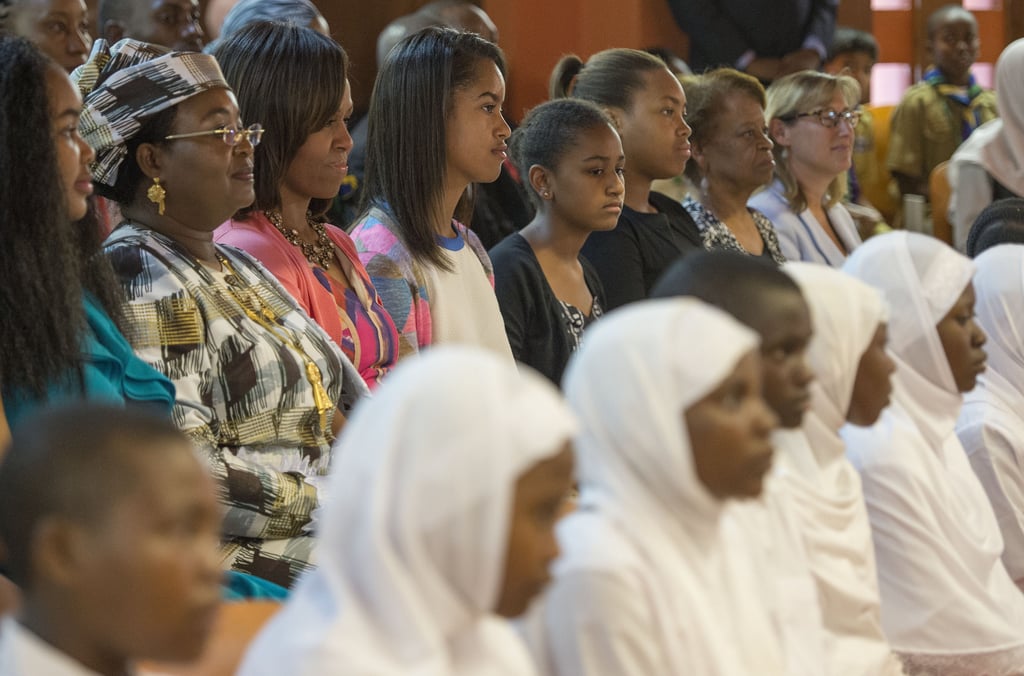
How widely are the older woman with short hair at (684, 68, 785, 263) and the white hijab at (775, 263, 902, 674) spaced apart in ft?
6.86

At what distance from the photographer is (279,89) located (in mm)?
3217

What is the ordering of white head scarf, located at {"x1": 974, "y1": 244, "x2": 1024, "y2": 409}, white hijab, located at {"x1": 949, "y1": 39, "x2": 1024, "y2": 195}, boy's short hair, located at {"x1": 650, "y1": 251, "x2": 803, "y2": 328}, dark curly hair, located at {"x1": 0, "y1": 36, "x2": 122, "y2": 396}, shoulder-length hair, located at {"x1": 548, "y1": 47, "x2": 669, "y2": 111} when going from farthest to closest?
1. white hijab, located at {"x1": 949, "y1": 39, "x2": 1024, "y2": 195}
2. shoulder-length hair, located at {"x1": 548, "y1": 47, "x2": 669, "y2": 111}
3. white head scarf, located at {"x1": 974, "y1": 244, "x2": 1024, "y2": 409}
4. dark curly hair, located at {"x1": 0, "y1": 36, "x2": 122, "y2": 396}
5. boy's short hair, located at {"x1": 650, "y1": 251, "x2": 803, "y2": 328}

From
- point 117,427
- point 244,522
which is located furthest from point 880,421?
point 117,427

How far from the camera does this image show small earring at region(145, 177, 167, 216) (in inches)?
110

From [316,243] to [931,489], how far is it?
148 centimetres

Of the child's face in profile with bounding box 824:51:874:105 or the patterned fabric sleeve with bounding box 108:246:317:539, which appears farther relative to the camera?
the child's face in profile with bounding box 824:51:874:105

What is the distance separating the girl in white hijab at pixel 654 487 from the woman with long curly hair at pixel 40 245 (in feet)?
3.02

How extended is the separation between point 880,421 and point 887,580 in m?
0.30

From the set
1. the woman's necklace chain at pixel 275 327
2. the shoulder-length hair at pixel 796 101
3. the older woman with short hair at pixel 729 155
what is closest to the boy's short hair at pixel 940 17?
the shoulder-length hair at pixel 796 101

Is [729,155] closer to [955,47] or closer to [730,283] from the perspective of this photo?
[730,283]

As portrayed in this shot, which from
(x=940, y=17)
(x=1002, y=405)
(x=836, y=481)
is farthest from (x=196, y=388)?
(x=940, y=17)

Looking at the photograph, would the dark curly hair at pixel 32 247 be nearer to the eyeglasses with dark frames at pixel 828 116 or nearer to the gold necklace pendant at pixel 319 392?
the gold necklace pendant at pixel 319 392

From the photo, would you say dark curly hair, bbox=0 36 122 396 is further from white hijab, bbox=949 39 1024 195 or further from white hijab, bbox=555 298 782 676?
white hijab, bbox=949 39 1024 195

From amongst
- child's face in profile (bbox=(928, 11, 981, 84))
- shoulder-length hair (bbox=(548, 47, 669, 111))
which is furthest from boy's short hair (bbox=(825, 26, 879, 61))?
shoulder-length hair (bbox=(548, 47, 669, 111))
